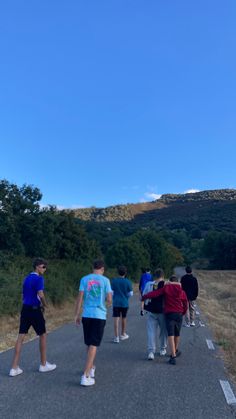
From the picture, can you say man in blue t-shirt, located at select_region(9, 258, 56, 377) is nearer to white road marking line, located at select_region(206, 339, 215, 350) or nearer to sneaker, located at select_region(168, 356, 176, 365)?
sneaker, located at select_region(168, 356, 176, 365)

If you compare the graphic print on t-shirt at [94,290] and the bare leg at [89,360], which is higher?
the graphic print on t-shirt at [94,290]

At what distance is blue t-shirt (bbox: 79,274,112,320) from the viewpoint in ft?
25.5

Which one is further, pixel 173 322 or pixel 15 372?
pixel 173 322

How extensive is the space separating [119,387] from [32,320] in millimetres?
1811

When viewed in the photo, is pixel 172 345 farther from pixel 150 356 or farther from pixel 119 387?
pixel 119 387

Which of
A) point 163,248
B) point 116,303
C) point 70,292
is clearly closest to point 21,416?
point 116,303

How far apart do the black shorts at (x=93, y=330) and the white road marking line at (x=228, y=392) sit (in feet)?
6.43

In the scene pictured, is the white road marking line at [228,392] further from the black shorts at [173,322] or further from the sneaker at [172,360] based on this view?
the black shorts at [173,322]

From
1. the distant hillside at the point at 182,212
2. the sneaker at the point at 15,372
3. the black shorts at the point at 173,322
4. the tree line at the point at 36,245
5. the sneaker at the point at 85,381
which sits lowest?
the sneaker at the point at 85,381

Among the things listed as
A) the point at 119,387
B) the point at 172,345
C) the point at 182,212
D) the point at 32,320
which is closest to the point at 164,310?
the point at 172,345

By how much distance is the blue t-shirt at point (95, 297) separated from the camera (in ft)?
25.5

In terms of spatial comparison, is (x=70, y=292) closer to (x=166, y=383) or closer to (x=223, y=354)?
(x=223, y=354)

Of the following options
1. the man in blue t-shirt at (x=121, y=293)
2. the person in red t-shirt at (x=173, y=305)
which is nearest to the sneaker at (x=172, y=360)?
the person in red t-shirt at (x=173, y=305)

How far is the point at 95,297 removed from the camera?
7.82 m
